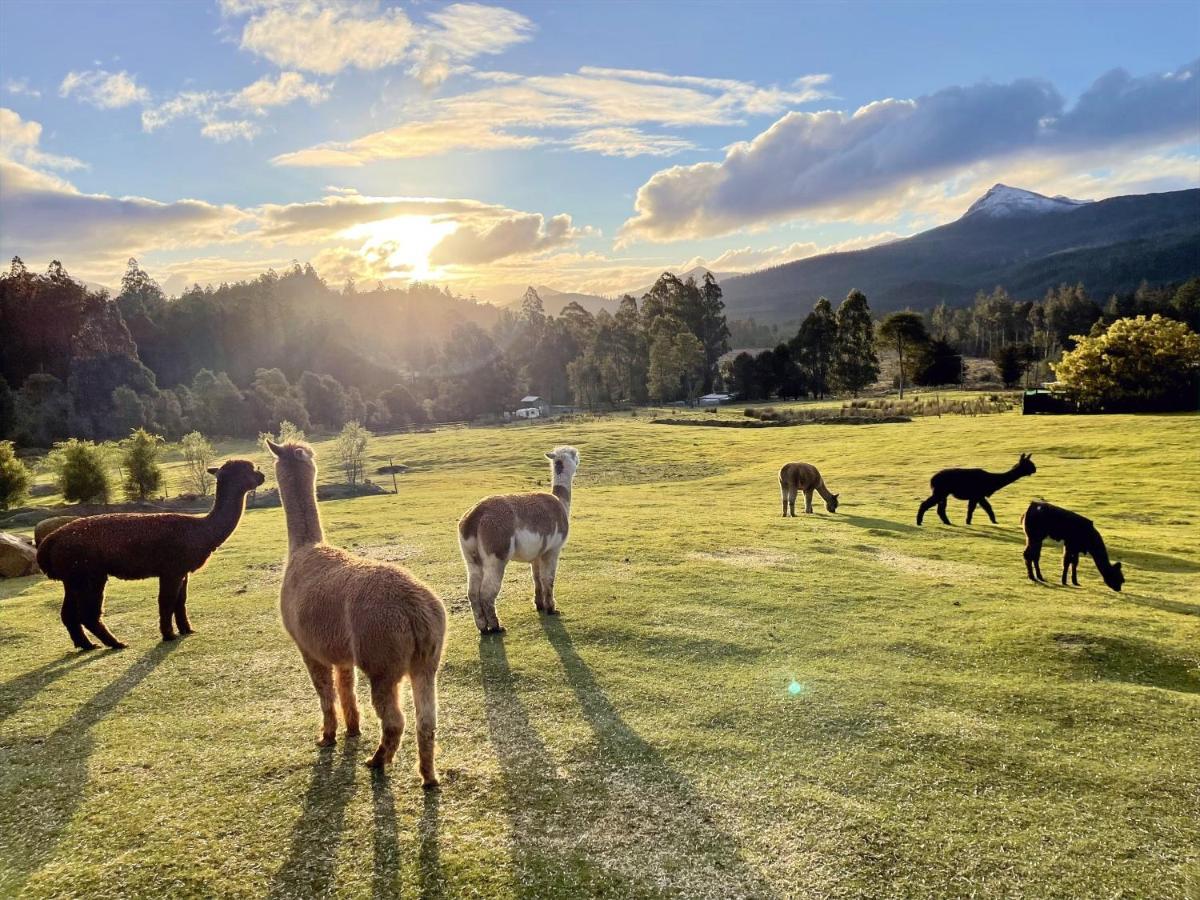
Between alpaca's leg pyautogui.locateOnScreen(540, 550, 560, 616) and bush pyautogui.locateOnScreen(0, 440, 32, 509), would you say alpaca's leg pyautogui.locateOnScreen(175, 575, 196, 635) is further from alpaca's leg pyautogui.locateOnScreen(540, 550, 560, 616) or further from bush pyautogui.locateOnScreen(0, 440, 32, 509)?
bush pyautogui.locateOnScreen(0, 440, 32, 509)

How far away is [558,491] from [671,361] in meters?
73.4

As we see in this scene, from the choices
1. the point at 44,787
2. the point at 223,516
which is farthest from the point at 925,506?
the point at 44,787

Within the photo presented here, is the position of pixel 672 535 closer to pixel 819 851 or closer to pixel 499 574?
pixel 499 574

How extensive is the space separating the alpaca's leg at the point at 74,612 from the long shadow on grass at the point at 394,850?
228 inches

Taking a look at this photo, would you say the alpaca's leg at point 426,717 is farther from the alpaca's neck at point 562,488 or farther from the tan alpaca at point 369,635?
the alpaca's neck at point 562,488

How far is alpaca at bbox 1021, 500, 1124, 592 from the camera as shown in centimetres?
1207

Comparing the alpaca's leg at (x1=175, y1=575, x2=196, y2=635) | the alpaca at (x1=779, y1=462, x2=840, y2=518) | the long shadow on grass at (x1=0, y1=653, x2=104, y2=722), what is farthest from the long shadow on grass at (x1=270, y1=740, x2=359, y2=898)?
the alpaca at (x1=779, y1=462, x2=840, y2=518)

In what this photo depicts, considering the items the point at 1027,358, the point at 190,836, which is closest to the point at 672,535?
the point at 190,836

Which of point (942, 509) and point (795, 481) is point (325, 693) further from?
point (942, 509)

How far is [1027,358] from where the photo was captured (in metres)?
83.4

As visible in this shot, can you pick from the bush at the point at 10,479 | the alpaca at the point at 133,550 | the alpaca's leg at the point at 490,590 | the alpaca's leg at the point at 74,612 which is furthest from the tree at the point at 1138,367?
the bush at the point at 10,479

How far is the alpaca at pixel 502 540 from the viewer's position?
8648mm

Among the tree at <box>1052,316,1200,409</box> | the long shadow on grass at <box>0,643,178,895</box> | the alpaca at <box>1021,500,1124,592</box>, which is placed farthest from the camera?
the tree at <box>1052,316,1200,409</box>

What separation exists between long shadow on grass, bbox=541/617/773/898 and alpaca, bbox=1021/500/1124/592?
1017 cm
